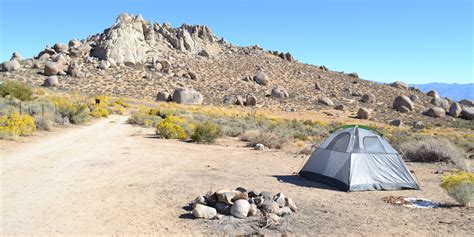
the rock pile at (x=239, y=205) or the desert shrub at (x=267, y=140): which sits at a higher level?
the desert shrub at (x=267, y=140)

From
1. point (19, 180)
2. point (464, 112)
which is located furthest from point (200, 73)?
point (19, 180)

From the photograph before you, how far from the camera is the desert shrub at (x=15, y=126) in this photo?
54.3ft

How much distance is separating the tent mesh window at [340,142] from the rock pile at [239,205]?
3.64 metres

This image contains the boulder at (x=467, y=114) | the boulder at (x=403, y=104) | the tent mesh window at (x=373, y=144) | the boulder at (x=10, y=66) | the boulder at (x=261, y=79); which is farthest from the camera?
the boulder at (x=261, y=79)

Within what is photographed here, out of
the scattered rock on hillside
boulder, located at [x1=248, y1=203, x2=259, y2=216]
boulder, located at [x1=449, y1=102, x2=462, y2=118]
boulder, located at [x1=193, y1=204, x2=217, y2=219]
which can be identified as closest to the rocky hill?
boulder, located at [x1=449, y1=102, x2=462, y2=118]

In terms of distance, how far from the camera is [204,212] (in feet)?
26.7

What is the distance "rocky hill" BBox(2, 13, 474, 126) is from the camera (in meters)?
57.8

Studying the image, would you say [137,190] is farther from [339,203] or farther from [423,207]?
[423,207]

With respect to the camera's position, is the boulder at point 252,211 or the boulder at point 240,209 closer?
the boulder at point 240,209

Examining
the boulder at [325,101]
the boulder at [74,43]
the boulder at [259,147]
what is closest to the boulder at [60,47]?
the boulder at [74,43]

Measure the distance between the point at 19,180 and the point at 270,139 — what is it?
41.6ft

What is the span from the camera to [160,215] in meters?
8.27

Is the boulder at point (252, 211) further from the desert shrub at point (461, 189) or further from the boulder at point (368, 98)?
the boulder at point (368, 98)

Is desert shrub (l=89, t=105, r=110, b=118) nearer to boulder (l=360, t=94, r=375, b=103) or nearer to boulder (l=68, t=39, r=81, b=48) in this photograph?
boulder (l=68, t=39, r=81, b=48)
